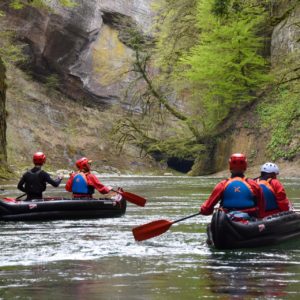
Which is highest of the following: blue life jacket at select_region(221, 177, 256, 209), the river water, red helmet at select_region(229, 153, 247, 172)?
red helmet at select_region(229, 153, 247, 172)

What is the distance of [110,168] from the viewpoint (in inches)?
1984

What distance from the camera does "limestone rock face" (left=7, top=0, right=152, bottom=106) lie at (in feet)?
172

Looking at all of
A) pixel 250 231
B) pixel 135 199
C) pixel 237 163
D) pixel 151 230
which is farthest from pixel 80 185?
pixel 250 231

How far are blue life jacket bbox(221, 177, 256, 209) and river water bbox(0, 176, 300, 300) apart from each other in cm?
69

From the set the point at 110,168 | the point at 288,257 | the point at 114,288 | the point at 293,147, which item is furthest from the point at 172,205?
the point at 110,168

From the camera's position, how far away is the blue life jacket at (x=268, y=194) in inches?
410

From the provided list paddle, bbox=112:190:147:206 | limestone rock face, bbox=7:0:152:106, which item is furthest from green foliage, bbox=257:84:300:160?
limestone rock face, bbox=7:0:152:106

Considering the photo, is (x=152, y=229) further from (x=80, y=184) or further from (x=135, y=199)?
(x=135, y=199)

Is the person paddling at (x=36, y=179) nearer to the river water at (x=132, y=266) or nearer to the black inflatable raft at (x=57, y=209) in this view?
the black inflatable raft at (x=57, y=209)

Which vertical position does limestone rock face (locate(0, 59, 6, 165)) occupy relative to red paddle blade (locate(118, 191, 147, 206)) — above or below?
above

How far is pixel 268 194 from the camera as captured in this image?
10.5 metres

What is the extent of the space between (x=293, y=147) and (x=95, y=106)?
77.4 ft

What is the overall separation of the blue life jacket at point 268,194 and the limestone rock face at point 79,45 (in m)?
41.9

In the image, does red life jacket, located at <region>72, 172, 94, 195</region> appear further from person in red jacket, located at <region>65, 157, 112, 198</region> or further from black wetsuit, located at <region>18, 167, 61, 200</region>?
black wetsuit, located at <region>18, 167, 61, 200</region>
